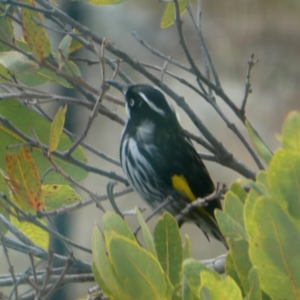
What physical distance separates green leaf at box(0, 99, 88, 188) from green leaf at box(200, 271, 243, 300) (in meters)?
0.85

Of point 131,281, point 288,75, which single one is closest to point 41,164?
point 131,281

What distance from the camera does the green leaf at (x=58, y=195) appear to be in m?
1.29

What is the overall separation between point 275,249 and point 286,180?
73mm

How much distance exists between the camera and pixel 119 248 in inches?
22.5

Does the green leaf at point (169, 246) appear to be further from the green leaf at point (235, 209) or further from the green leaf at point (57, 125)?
the green leaf at point (57, 125)

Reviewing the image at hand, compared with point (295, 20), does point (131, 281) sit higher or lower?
lower

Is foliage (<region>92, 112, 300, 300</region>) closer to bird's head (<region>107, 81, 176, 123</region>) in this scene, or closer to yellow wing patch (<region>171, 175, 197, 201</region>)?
yellow wing patch (<region>171, 175, 197, 201</region>)

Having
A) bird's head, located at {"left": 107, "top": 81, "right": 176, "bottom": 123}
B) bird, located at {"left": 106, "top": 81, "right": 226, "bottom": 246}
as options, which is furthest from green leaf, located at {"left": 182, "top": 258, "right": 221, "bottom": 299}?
bird's head, located at {"left": 107, "top": 81, "right": 176, "bottom": 123}

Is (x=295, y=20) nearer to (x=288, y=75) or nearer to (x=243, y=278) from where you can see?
(x=288, y=75)

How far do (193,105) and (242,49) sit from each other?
0.79 meters

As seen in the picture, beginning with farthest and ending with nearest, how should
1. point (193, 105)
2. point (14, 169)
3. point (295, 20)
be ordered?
Answer: point (295, 20)
point (193, 105)
point (14, 169)

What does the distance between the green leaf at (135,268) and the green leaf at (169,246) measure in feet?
0.35

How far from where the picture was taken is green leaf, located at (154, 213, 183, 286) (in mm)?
713

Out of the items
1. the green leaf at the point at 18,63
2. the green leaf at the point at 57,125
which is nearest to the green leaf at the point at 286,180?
the green leaf at the point at 57,125
